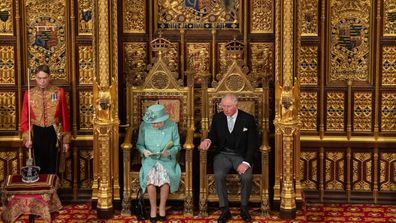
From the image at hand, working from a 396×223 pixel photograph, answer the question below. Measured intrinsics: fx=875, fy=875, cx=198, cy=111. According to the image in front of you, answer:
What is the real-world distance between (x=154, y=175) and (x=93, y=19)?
2.07 meters

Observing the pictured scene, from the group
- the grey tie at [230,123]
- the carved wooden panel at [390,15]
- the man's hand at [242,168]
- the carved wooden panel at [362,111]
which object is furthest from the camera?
the carved wooden panel at [362,111]

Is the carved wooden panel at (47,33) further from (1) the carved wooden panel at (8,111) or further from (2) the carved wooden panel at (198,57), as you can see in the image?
(2) the carved wooden panel at (198,57)

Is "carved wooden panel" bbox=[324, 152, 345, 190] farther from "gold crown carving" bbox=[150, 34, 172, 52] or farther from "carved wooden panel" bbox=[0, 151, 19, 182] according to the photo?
"carved wooden panel" bbox=[0, 151, 19, 182]

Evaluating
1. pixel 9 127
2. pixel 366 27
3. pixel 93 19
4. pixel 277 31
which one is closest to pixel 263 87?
pixel 277 31

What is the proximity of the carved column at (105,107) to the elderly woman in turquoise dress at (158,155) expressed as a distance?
0.41 meters

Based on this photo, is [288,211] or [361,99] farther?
[361,99]

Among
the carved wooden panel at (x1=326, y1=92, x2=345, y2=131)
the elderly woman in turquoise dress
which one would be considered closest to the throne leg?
the elderly woman in turquoise dress

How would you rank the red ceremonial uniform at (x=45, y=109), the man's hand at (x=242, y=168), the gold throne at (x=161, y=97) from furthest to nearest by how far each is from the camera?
1. the gold throne at (x=161, y=97)
2. the red ceremonial uniform at (x=45, y=109)
3. the man's hand at (x=242, y=168)

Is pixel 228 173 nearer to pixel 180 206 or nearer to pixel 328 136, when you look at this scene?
pixel 180 206

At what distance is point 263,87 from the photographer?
11.2 meters

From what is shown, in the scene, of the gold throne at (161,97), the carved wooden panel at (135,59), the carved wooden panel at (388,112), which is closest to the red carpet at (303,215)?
the gold throne at (161,97)

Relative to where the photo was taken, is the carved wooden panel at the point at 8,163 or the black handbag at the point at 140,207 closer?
the black handbag at the point at 140,207

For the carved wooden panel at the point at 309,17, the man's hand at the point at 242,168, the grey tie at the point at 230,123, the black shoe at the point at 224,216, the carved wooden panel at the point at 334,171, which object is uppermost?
the carved wooden panel at the point at 309,17

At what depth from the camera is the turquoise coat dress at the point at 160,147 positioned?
34.8 feet
